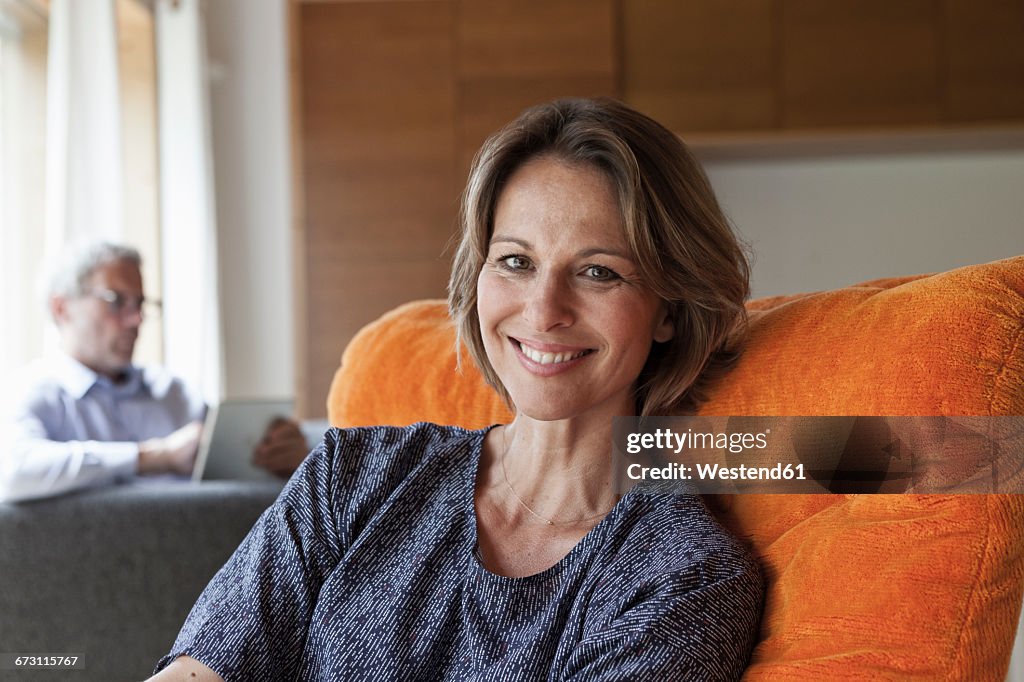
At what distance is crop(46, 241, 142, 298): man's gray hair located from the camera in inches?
109

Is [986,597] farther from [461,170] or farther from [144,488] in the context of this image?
[461,170]

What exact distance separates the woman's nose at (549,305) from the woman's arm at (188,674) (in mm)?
482

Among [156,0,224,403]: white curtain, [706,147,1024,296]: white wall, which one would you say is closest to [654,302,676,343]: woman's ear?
[156,0,224,403]: white curtain

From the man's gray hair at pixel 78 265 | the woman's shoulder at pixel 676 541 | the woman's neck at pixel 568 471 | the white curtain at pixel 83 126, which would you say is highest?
the white curtain at pixel 83 126

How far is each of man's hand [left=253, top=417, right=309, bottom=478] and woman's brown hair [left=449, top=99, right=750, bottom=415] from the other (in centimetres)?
124

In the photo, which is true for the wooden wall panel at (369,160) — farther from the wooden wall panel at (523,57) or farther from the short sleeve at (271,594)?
the short sleeve at (271,594)

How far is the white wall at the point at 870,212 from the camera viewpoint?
4426 mm

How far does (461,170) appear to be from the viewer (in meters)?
4.33

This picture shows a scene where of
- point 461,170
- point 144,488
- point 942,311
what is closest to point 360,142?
point 461,170

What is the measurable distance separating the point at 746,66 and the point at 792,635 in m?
3.60

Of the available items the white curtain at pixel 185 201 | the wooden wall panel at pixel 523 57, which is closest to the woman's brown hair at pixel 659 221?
the white curtain at pixel 185 201

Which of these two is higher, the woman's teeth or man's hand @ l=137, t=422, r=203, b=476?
the woman's teeth

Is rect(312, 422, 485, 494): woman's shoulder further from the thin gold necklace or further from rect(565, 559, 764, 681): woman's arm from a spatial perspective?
rect(565, 559, 764, 681): woman's arm

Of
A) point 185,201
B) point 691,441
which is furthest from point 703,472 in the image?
point 185,201
